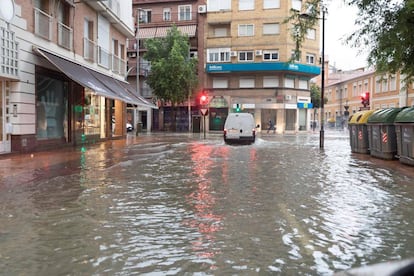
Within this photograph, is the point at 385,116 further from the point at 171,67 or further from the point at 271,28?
the point at 271,28

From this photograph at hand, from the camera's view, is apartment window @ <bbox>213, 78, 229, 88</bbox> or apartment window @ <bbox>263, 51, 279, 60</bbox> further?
apartment window @ <bbox>213, 78, 229, 88</bbox>

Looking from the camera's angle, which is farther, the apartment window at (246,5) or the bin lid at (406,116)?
the apartment window at (246,5)

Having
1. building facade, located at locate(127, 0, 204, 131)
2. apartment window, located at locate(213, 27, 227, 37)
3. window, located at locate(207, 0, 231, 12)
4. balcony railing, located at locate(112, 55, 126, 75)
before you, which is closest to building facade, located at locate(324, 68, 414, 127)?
apartment window, located at locate(213, 27, 227, 37)

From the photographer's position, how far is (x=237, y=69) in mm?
43719

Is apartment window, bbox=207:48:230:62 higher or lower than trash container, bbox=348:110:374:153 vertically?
higher

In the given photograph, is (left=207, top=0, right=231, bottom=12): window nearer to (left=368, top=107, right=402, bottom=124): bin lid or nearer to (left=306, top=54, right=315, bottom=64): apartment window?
(left=306, top=54, right=315, bottom=64): apartment window

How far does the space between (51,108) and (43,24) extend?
377 cm

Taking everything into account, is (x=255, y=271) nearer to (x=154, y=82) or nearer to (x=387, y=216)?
(x=387, y=216)

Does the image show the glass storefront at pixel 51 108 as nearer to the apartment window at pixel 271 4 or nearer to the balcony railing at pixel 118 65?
the balcony railing at pixel 118 65

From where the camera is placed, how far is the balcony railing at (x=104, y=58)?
78.2ft

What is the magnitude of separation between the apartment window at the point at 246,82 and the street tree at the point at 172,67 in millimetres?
5105

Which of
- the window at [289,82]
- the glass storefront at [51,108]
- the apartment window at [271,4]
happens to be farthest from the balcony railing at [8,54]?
the apartment window at [271,4]

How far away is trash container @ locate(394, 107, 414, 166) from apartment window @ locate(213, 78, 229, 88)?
106 ft

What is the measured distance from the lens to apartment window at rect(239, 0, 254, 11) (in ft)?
145
